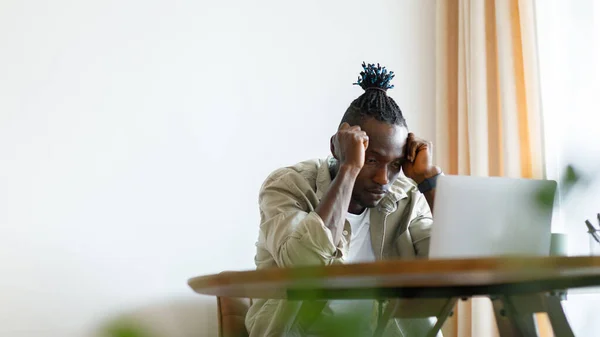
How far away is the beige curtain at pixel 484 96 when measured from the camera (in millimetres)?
2355

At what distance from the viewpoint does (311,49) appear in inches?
101

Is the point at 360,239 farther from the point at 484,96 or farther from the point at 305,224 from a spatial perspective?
the point at 484,96

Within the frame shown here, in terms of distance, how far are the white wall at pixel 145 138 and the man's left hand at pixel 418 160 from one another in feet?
2.33

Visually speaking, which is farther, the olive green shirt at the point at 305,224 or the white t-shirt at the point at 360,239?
the white t-shirt at the point at 360,239

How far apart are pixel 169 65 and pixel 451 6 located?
1.22 meters

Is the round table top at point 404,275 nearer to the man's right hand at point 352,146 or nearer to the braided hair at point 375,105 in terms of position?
the man's right hand at point 352,146

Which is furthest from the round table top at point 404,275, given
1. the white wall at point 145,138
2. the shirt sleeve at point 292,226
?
the white wall at point 145,138

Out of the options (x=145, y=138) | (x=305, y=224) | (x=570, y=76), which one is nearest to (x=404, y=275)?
(x=305, y=224)

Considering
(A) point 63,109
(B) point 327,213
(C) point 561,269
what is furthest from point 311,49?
(C) point 561,269

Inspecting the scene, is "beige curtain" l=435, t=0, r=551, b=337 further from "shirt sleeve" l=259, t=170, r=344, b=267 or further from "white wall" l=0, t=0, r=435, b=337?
"shirt sleeve" l=259, t=170, r=344, b=267

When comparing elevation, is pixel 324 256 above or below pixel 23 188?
below

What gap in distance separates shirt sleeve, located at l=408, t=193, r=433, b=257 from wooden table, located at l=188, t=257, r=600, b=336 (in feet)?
1.93

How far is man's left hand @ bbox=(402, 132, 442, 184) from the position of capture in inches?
69.4

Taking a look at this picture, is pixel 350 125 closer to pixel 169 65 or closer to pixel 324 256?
pixel 324 256
